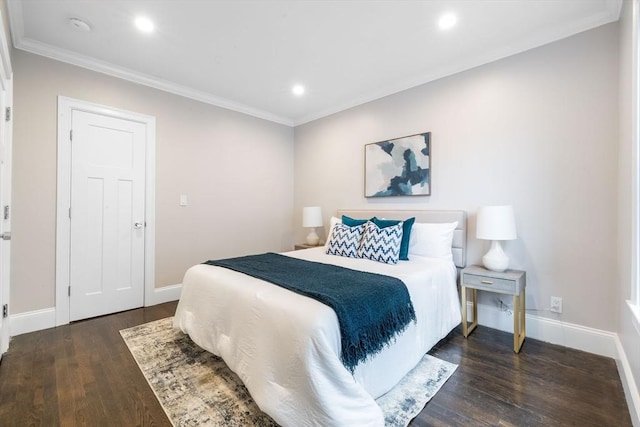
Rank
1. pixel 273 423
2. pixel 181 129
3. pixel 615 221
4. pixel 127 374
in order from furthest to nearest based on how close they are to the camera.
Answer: pixel 181 129 < pixel 615 221 < pixel 127 374 < pixel 273 423

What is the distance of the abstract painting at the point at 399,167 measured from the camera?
10.4 ft

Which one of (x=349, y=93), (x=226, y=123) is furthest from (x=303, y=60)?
(x=226, y=123)

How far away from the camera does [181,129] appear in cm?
354

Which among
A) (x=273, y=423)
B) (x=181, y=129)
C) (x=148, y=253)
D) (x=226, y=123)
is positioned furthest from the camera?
→ (x=226, y=123)

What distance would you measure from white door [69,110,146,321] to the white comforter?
1.20 metres

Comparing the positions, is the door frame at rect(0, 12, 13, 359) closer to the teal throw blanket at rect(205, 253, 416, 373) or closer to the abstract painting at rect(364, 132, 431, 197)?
the teal throw blanket at rect(205, 253, 416, 373)

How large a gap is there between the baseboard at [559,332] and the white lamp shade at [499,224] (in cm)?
79

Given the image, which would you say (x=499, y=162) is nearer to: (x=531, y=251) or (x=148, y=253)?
(x=531, y=251)

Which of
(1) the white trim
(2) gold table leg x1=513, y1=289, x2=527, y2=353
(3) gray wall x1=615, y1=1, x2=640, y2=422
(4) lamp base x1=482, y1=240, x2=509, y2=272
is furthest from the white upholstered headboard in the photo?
(1) the white trim

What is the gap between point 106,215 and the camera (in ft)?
9.86

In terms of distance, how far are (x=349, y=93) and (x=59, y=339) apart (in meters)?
3.90

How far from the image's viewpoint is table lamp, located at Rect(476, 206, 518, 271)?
2.34m

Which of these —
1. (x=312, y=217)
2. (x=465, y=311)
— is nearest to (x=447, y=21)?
(x=465, y=311)

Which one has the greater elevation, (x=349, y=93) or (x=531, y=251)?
(x=349, y=93)
